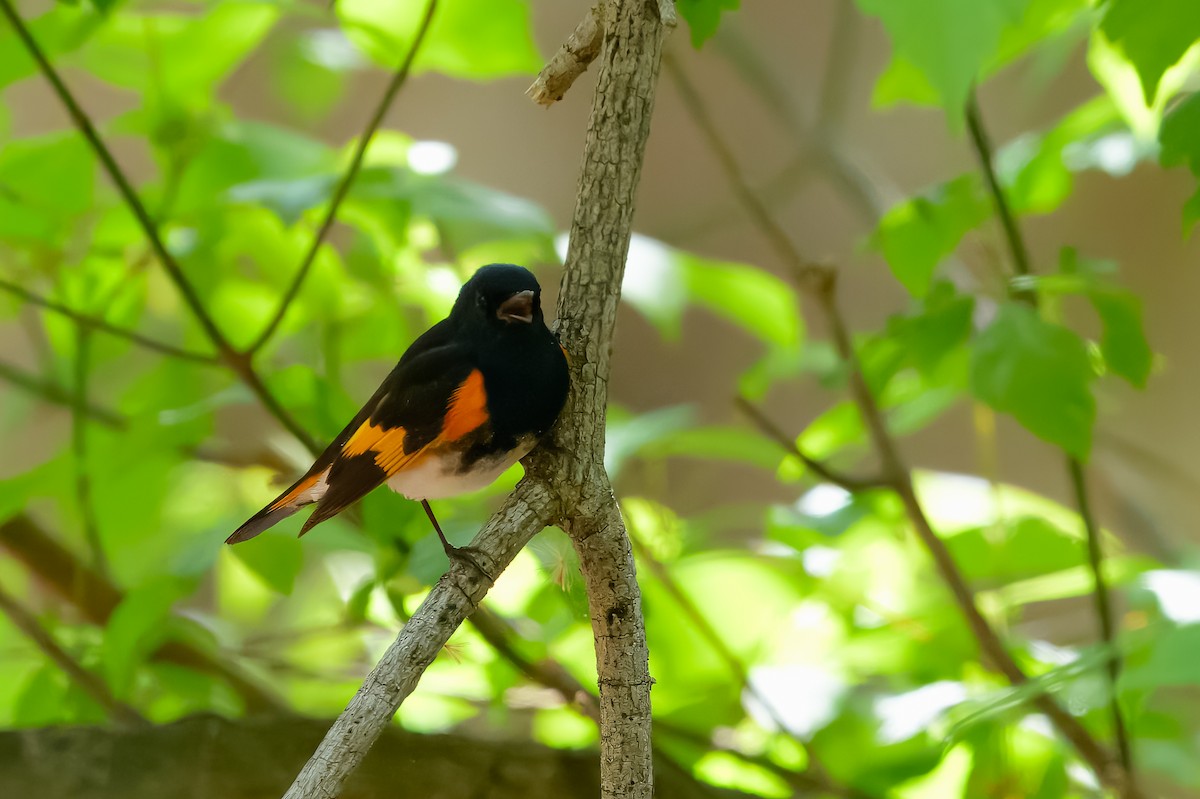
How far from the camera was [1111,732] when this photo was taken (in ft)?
3.81

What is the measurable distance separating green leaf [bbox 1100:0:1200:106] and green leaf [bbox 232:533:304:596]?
845 mm

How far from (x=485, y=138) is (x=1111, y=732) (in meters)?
2.71

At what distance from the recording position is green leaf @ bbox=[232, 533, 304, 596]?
3.40 feet

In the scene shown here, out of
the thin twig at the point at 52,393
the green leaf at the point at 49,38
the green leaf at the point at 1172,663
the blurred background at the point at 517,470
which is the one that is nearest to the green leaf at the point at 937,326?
the blurred background at the point at 517,470

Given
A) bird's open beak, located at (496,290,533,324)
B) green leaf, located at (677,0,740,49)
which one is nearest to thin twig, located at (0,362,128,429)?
bird's open beak, located at (496,290,533,324)

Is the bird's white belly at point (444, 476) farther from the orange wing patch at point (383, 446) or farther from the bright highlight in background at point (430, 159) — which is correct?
the bright highlight in background at point (430, 159)

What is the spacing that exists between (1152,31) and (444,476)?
0.64m

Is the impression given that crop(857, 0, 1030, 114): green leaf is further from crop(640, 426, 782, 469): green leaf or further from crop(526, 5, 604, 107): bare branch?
crop(640, 426, 782, 469): green leaf

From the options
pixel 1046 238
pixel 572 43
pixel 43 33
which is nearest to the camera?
pixel 572 43

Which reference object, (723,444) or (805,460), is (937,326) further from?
(723,444)

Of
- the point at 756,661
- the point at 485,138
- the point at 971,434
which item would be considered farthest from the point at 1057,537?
the point at 485,138

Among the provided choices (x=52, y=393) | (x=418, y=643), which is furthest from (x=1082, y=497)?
(x=52, y=393)

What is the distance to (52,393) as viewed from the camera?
1417 millimetres

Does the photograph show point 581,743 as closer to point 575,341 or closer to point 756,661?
point 756,661
